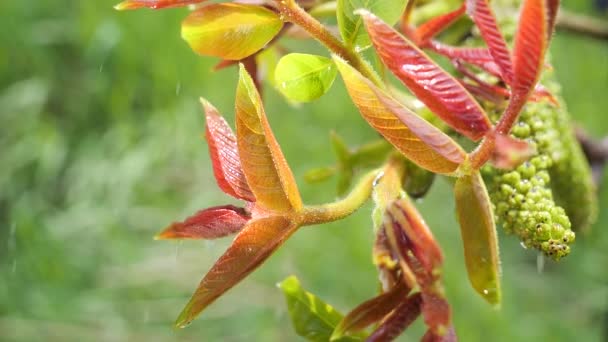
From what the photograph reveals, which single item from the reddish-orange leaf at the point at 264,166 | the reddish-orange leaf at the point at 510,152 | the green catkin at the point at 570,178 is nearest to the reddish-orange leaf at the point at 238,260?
the reddish-orange leaf at the point at 264,166

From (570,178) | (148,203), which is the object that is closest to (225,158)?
(570,178)

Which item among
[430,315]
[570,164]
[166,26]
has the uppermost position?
[430,315]

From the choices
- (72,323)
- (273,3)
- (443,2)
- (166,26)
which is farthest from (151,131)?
(273,3)

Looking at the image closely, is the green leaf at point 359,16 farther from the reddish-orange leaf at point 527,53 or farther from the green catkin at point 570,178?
the green catkin at point 570,178

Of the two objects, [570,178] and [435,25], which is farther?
[570,178]

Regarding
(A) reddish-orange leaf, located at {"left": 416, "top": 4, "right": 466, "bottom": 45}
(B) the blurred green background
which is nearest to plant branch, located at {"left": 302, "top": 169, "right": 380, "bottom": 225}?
(A) reddish-orange leaf, located at {"left": 416, "top": 4, "right": 466, "bottom": 45}

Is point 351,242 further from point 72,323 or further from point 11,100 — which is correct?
point 11,100

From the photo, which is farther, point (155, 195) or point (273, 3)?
point (155, 195)

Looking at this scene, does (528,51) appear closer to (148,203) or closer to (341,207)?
(341,207)
